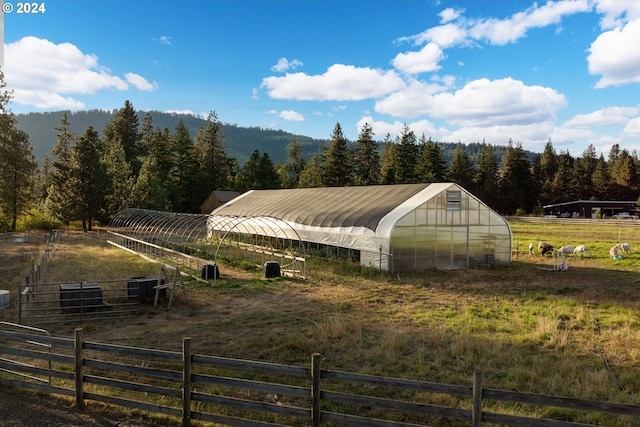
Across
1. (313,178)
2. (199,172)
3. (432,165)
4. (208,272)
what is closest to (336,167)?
(313,178)

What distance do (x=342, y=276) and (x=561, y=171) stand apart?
7783cm

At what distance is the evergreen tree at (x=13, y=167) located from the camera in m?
38.2

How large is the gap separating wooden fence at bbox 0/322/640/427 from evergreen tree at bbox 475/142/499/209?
69.7 m

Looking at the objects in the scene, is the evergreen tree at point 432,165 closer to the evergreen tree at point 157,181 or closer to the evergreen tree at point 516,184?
the evergreen tree at point 516,184

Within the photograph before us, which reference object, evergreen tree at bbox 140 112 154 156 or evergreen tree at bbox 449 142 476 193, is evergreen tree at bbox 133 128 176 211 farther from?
evergreen tree at bbox 449 142 476 193

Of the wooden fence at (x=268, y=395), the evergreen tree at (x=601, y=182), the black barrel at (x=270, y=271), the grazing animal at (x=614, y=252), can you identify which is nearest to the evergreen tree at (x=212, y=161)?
the black barrel at (x=270, y=271)

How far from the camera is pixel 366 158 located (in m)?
72.2

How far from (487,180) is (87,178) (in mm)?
61033

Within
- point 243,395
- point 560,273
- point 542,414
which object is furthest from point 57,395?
point 560,273

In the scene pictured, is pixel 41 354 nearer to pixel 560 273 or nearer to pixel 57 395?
pixel 57 395

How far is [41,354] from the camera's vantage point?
6.99 meters

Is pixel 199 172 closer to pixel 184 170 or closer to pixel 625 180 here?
pixel 184 170

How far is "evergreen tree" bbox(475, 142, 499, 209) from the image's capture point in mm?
73000

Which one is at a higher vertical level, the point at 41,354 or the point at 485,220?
the point at 485,220
